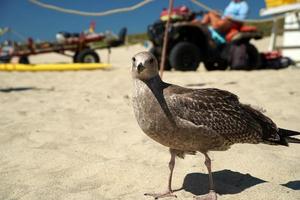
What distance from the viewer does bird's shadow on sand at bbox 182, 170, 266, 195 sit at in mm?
3090

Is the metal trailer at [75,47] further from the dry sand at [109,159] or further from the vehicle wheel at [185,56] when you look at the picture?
the dry sand at [109,159]

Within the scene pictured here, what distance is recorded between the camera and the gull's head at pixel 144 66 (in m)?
2.76

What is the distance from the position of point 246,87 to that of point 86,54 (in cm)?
798

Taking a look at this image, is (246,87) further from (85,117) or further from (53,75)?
(53,75)

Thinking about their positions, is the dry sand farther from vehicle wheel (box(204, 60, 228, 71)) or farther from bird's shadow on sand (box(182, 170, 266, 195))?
vehicle wheel (box(204, 60, 228, 71))

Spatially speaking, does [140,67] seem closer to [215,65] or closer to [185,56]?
[185,56]

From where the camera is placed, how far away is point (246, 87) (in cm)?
727

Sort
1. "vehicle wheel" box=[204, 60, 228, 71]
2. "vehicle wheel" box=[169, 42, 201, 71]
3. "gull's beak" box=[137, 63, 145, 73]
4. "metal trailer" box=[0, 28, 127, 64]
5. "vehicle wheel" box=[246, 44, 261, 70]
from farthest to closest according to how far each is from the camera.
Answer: "metal trailer" box=[0, 28, 127, 64] < "vehicle wheel" box=[204, 60, 228, 71] < "vehicle wheel" box=[246, 44, 261, 70] < "vehicle wheel" box=[169, 42, 201, 71] < "gull's beak" box=[137, 63, 145, 73]

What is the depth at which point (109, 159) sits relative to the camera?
3797 millimetres

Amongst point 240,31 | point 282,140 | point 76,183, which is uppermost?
point 240,31

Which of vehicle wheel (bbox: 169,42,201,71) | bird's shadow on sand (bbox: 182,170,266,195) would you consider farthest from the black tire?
bird's shadow on sand (bbox: 182,170,266,195)

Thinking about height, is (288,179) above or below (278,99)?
below

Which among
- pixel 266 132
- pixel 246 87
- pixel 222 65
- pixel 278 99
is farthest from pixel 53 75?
pixel 266 132

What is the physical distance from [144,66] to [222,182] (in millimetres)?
1220
